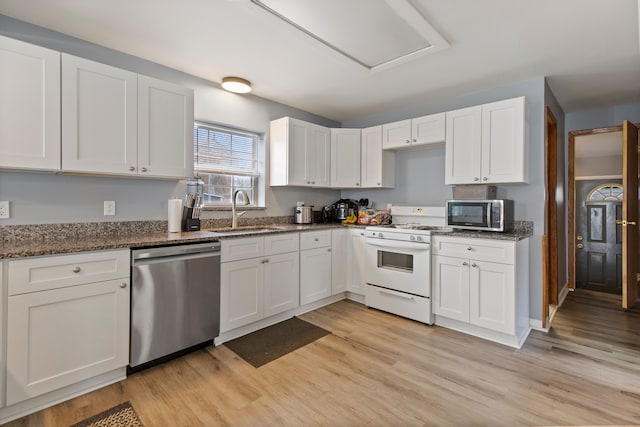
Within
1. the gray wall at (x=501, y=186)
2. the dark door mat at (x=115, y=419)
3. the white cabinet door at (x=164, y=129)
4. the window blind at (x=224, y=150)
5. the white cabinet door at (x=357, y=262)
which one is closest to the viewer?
the dark door mat at (x=115, y=419)

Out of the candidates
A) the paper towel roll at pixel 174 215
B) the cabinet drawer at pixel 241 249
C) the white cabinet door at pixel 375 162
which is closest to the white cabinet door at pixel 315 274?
the cabinet drawer at pixel 241 249

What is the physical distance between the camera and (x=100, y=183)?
8.07 ft

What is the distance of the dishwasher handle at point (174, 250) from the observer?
2.06 metres

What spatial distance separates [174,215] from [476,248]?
107 inches

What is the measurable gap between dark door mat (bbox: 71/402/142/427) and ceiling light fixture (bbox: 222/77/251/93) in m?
2.78

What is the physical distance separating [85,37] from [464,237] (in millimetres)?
3547

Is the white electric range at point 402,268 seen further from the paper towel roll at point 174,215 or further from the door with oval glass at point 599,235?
the door with oval glass at point 599,235

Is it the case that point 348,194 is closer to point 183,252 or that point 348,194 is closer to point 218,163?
point 218,163

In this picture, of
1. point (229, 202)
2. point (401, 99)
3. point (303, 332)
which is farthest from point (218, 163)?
point (401, 99)

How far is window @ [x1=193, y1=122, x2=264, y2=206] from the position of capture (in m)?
3.18

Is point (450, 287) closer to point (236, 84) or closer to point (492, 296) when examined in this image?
point (492, 296)

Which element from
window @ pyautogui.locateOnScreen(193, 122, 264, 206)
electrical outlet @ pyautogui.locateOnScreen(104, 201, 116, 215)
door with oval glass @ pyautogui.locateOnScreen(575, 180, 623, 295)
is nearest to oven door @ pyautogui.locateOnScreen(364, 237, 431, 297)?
window @ pyautogui.locateOnScreen(193, 122, 264, 206)

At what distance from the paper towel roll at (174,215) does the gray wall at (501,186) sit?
260 cm

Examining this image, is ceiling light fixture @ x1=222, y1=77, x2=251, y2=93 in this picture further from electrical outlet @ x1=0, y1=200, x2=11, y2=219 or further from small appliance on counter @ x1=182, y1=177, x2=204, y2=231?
electrical outlet @ x1=0, y1=200, x2=11, y2=219
